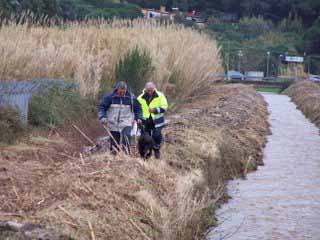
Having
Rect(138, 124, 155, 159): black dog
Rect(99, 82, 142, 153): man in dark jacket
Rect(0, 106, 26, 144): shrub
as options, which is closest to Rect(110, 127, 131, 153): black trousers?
Rect(99, 82, 142, 153): man in dark jacket

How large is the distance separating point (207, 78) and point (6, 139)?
57.0 ft

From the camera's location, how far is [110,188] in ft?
40.6

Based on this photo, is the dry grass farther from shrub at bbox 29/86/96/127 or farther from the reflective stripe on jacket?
the reflective stripe on jacket

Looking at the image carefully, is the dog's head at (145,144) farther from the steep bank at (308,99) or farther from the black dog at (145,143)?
the steep bank at (308,99)

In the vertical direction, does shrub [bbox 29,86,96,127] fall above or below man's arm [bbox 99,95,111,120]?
below

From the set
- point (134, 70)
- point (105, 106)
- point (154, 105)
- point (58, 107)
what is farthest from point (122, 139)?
point (134, 70)

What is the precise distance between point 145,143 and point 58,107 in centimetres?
426

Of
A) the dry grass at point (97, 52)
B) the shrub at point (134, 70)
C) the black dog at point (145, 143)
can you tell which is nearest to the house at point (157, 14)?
the dry grass at point (97, 52)

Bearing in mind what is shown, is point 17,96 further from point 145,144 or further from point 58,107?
point 145,144

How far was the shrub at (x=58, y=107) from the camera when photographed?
17719 mm

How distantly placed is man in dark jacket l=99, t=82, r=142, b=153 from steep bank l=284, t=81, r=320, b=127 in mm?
18624

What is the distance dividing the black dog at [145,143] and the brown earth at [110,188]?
35 centimetres

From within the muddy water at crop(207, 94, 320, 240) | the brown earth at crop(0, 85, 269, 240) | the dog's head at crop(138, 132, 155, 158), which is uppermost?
the dog's head at crop(138, 132, 155, 158)

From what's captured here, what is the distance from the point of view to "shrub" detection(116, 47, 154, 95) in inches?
900
